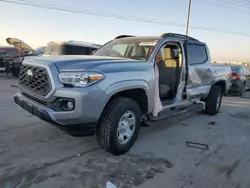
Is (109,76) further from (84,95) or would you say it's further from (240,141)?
(240,141)

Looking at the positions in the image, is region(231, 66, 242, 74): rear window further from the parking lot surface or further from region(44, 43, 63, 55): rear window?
region(44, 43, 63, 55): rear window

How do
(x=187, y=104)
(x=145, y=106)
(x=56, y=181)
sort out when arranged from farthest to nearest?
(x=187, y=104) < (x=145, y=106) < (x=56, y=181)

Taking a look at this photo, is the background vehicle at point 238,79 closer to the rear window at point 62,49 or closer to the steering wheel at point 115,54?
the rear window at point 62,49

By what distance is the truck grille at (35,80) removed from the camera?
3.58m

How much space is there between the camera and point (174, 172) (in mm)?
3613

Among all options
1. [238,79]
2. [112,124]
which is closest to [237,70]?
[238,79]

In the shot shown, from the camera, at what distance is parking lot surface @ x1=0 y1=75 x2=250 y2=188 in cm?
326

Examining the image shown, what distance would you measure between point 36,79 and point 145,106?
1.83 metres

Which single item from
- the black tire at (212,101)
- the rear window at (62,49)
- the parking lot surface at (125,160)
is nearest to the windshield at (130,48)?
the parking lot surface at (125,160)

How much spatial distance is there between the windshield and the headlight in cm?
147

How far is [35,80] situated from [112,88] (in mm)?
1181

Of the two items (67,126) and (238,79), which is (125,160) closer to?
(67,126)

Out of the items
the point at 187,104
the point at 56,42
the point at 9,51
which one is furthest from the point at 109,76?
the point at 9,51

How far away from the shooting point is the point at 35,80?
385 centimetres
